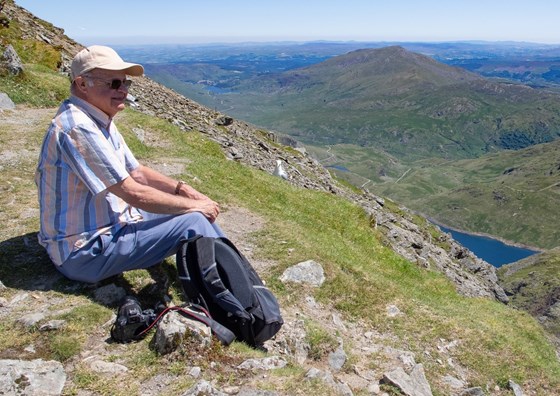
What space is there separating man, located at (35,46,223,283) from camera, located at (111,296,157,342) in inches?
43.1

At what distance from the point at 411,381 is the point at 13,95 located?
28.6m

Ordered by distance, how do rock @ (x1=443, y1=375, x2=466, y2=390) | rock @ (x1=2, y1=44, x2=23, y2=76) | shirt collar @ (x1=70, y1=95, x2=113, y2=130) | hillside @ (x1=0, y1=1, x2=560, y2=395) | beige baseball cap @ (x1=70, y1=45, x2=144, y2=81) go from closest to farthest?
1. hillside @ (x1=0, y1=1, x2=560, y2=395)
2. beige baseball cap @ (x1=70, y1=45, x2=144, y2=81)
3. shirt collar @ (x1=70, y1=95, x2=113, y2=130)
4. rock @ (x1=443, y1=375, x2=466, y2=390)
5. rock @ (x1=2, y1=44, x2=23, y2=76)

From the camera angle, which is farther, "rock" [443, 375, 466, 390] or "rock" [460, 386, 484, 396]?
"rock" [443, 375, 466, 390]

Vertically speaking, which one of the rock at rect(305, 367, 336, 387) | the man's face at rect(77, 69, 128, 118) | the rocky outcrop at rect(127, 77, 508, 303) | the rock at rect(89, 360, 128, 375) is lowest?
the rocky outcrop at rect(127, 77, 508, 303)

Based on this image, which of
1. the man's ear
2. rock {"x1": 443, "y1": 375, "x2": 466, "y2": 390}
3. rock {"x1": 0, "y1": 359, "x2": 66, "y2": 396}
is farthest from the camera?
rock {"x1": 443, "y1": 375, "x2": 466, "y2": 390}

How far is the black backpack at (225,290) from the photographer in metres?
8.45

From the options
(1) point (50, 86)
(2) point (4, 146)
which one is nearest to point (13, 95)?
(1) point (50, 86)

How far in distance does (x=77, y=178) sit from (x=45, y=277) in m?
2.90

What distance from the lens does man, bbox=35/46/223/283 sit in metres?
8.05

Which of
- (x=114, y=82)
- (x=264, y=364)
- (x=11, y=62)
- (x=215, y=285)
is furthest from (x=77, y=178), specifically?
(x=11, y=62)

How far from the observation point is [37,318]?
8391 millimetres

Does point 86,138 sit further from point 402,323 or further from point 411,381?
point 402,323

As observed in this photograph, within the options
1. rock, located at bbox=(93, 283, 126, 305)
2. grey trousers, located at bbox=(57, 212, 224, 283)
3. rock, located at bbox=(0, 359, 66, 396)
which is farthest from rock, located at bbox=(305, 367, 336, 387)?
rock, located at bbox=(93, 283, 126, 305)

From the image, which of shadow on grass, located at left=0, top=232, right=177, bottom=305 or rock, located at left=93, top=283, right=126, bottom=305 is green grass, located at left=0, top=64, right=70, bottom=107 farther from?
rock, located at left=93, top=283, right=126, bottom=305
